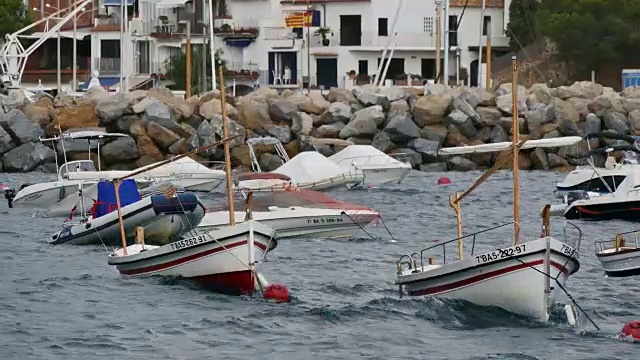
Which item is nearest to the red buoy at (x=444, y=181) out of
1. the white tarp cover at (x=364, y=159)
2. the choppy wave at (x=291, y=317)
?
the white tarp cover at (x=364, y=159)

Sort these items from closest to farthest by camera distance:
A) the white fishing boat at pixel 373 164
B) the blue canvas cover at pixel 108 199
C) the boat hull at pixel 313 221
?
the blue canvas cover at pixel 108 199, the boat hull at pixel 313 221, the white fishing boat at pixel 373 164

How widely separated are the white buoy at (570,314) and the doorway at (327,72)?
60.0 m

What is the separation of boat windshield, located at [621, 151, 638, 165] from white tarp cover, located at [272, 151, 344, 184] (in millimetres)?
8726

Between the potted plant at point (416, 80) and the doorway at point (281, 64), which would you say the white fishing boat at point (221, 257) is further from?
the doorway at point (281, 64)

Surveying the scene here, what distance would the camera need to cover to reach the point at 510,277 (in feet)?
87.6

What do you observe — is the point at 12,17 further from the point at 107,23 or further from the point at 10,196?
the point at 10,196

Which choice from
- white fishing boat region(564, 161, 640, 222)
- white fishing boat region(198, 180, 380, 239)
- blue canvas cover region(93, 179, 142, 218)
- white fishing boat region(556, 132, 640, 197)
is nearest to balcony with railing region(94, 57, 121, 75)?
white fishing boat region(556, 132, 640, 197)

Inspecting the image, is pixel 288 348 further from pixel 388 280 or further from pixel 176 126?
pixel 176 126

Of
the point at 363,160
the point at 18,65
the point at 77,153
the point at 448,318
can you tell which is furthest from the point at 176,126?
the point at 448,318

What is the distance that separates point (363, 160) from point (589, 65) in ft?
98.9

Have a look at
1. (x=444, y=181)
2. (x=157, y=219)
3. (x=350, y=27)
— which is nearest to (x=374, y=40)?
(x=350, y=27)

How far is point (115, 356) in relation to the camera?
983 inches

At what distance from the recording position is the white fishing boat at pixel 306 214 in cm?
3925

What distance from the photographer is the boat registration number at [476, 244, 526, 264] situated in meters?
26.4
